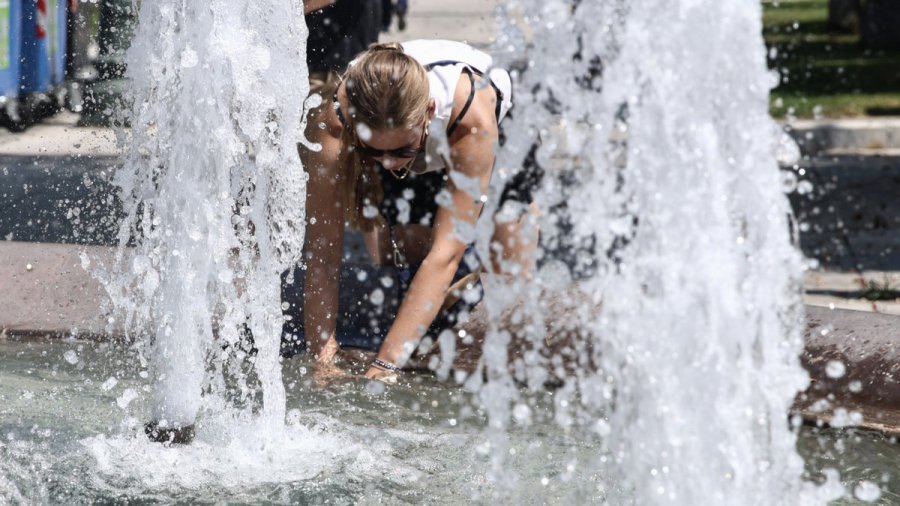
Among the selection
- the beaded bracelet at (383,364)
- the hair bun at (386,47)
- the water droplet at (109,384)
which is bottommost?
the water droplet at (109,384)

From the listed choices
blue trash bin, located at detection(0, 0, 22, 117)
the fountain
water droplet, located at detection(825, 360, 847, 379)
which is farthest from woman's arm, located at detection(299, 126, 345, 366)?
blue trash bin, located at detection(0, 0, 22, 117)

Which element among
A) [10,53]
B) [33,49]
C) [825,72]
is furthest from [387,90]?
[825,72]

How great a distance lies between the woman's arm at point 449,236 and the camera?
11.6 feet

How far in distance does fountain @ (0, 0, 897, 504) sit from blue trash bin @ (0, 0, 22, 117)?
5.60 metres

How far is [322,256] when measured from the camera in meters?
3.74

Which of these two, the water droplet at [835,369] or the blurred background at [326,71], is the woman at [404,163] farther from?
the water droplet at [835,369]

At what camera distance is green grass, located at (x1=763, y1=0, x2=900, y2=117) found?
384 inches

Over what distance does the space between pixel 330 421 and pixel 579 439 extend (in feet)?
2.07

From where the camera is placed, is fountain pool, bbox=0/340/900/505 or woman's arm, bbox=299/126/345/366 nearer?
fountain pool, bbox=0/340/900/505

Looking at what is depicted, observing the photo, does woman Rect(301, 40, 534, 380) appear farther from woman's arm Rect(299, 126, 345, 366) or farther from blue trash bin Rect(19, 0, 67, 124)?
blue trash bin Rect(19, 0, 67, 124)

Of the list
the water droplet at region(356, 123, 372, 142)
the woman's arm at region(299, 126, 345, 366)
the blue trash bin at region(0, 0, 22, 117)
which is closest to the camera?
the water droplet at region(356, 123, 372, 142)

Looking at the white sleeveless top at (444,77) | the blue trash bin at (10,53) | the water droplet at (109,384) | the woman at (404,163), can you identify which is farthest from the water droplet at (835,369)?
the blue trash bin at (10,53)

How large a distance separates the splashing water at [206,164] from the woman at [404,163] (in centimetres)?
23

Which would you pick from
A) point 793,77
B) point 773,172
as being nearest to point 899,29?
point 793,77
